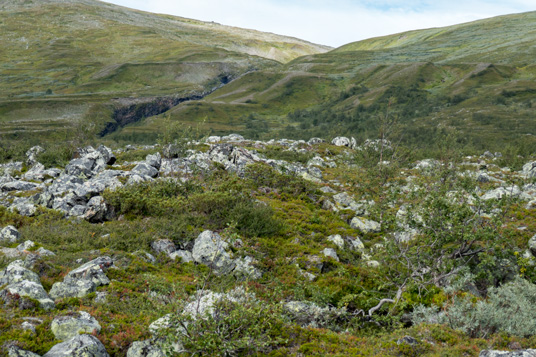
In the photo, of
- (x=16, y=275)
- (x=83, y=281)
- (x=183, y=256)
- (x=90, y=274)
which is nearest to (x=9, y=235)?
(x=16, y=275)

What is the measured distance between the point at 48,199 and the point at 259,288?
14621 millimetres

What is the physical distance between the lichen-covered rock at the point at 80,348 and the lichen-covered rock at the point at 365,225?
14840 millimetres

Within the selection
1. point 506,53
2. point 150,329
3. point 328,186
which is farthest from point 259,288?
point 506,53

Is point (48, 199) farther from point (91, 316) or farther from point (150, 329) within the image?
point (150, 329)

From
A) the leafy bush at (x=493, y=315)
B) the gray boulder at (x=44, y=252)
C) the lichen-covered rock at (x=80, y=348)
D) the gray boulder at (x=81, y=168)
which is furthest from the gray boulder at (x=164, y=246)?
the gray boulder at (x=81, y=168)

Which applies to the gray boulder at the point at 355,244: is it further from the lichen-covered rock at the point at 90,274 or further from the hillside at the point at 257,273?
the lichen-covered rock at the point at 90,274

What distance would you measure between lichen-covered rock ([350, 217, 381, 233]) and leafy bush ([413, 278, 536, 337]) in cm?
865

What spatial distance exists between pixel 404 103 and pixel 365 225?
116m

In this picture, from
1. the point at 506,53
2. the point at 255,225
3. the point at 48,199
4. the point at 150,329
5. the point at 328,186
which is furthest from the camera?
the point at 506,53

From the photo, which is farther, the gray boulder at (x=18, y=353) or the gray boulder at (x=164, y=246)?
the gray boulder at (x=164, y=246)

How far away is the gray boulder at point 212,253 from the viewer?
13193mm

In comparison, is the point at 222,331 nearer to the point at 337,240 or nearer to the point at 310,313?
the point at 310,313

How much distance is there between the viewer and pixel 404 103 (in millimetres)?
123312

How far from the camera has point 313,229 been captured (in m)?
18.6
